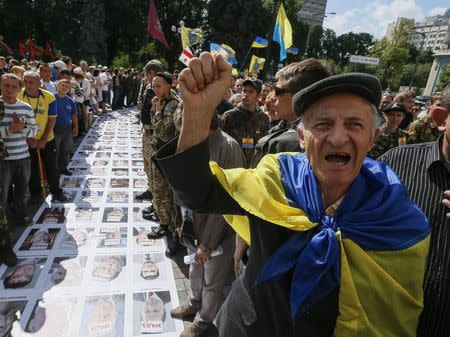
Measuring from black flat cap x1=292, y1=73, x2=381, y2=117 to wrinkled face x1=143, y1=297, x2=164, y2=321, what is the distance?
2508 millimetres

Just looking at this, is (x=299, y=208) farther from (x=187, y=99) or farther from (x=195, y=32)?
(x=195, y=32)

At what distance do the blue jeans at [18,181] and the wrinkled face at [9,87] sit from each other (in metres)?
0.79

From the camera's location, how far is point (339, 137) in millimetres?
1202

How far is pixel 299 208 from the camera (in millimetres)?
1207

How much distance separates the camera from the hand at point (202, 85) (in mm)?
1027

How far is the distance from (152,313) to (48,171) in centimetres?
333

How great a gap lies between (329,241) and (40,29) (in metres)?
34.5

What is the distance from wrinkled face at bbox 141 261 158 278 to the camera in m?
3.50

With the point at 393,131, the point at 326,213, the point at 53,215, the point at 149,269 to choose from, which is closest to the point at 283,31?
the point at 393,131

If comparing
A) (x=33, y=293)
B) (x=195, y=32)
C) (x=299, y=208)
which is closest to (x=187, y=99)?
(x=299, y=208)

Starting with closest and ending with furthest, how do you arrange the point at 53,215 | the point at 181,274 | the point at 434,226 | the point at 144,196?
the point at 434,226 < the point at 181,274 < the point at 53,215 < the point at 144,196

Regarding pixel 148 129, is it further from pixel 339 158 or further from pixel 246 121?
pixel 339 158

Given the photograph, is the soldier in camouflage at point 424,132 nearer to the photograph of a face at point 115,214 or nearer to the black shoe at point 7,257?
the photograph of a face at point 115,214

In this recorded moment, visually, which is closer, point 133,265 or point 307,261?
point 307,261
